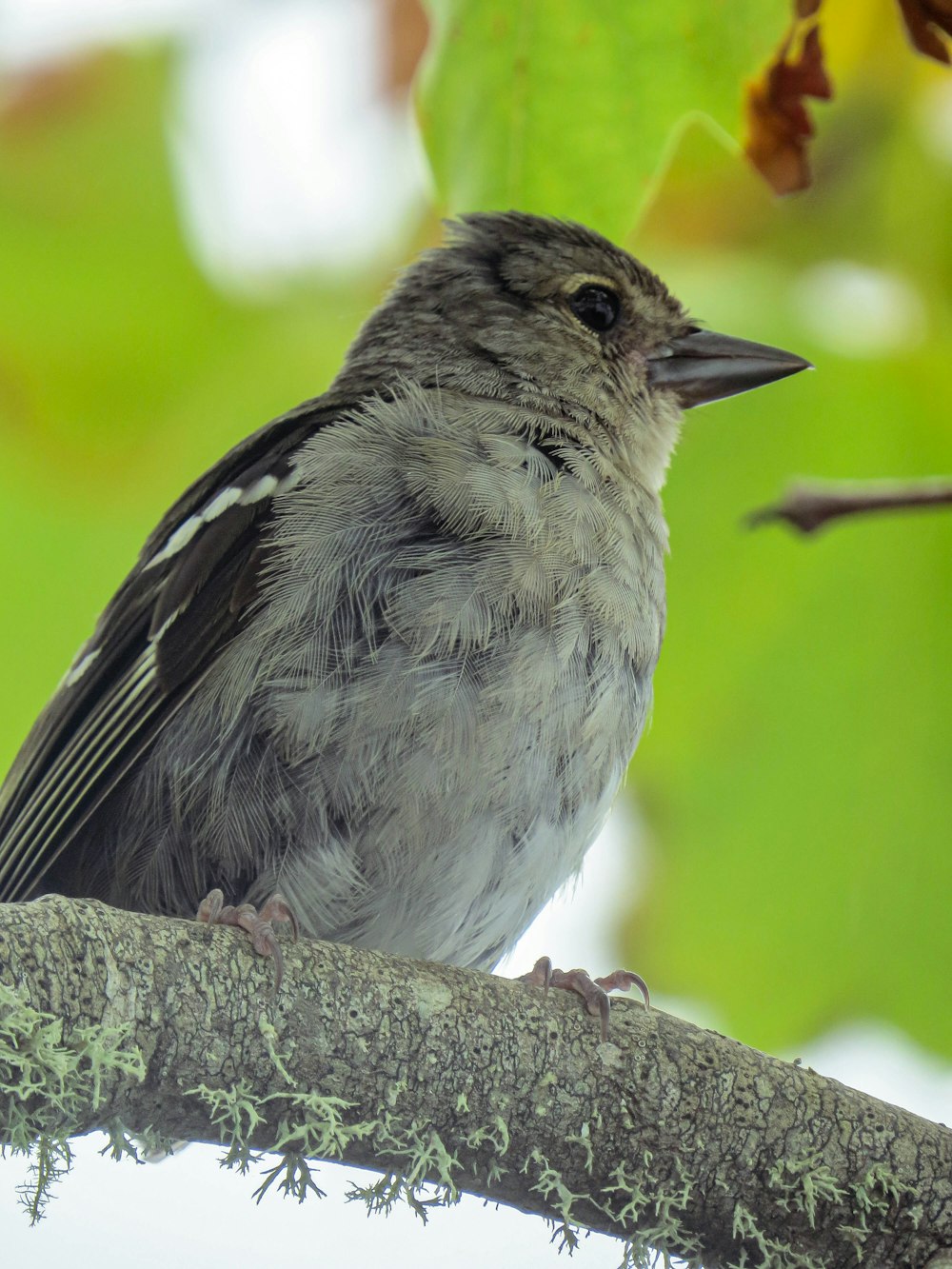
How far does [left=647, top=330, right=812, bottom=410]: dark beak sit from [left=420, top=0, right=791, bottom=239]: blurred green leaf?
751mm

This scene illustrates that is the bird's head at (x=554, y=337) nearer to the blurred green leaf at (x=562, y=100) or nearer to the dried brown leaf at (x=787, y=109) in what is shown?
the blurred green leaf at (x=562, y=100)

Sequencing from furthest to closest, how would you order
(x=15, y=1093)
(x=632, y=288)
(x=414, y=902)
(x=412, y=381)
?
(x=632, y=288) → (x=412, y=381) → (x=414, y=902) → (x=15, y=1093)

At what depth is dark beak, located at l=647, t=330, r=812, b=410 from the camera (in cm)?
294

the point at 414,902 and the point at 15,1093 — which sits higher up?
the point at 414,902

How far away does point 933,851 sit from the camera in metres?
2.92

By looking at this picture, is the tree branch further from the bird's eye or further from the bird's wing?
the bird's eye

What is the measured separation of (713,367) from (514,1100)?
72.1 inches

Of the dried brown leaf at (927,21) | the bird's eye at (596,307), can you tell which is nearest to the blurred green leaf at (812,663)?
the bird's eye at (596,307)

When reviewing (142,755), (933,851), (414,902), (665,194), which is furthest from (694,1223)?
(665,194)

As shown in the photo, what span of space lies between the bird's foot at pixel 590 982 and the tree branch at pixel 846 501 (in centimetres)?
82

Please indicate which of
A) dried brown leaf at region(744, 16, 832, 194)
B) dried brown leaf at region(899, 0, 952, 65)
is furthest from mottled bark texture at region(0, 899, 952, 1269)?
dried brown leaf at region(899, 0, 952, 65)

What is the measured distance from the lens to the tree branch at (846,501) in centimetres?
145

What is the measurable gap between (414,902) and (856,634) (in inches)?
36.9

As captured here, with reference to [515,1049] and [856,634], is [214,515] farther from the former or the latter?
[515,1049]
